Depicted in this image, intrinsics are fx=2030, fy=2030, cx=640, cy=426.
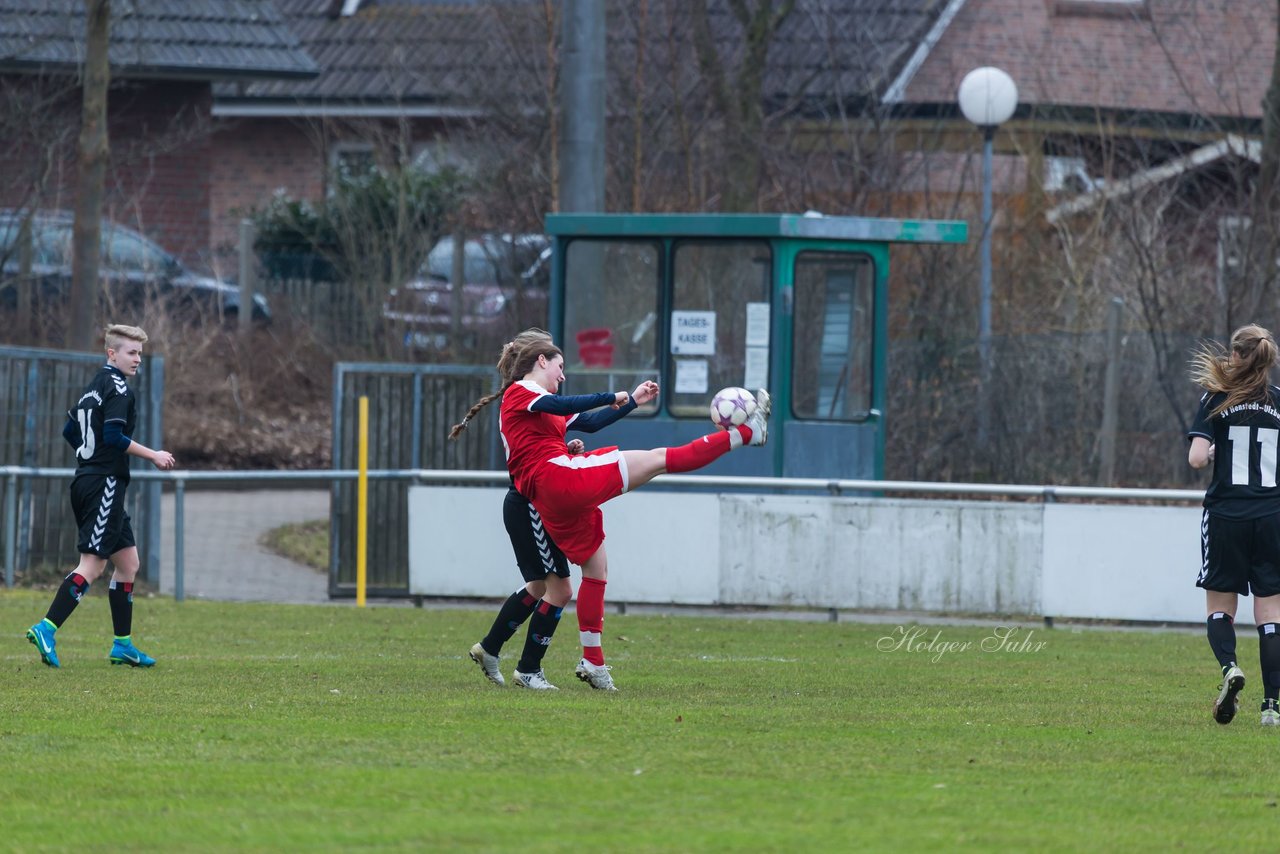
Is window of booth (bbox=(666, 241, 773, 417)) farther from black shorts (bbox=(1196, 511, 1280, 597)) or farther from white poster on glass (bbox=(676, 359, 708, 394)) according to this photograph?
black shorts (bbox=(1196, 511, 1280, 597))

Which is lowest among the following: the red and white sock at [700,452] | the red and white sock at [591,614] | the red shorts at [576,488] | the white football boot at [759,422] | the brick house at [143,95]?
the red and white sock at [591,614]

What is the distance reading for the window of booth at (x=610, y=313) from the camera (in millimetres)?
16734

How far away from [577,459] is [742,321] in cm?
724

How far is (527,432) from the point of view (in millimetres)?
9578

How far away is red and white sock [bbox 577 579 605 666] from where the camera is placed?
9828 millimetres

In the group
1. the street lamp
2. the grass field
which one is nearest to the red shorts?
the grass field

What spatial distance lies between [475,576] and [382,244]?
10.6 meters

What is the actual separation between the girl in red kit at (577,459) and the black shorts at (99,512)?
220 centimetres

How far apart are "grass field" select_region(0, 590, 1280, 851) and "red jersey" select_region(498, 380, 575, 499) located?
3.55 ft

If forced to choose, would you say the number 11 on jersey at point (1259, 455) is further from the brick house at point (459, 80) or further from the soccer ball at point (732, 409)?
the brick house at point (459, 80)

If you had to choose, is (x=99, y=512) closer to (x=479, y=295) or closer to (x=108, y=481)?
(x=108, y=481)

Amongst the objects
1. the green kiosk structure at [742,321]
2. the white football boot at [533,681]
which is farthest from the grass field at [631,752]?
the green kiosk structure at [742,321]

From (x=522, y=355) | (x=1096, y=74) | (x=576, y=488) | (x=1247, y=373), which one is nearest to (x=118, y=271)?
(x=1096, y=74)

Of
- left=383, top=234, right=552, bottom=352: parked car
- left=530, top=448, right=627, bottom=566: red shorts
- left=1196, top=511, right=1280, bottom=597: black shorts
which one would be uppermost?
left=383, top=234, right=552, bottom=352: parked car
